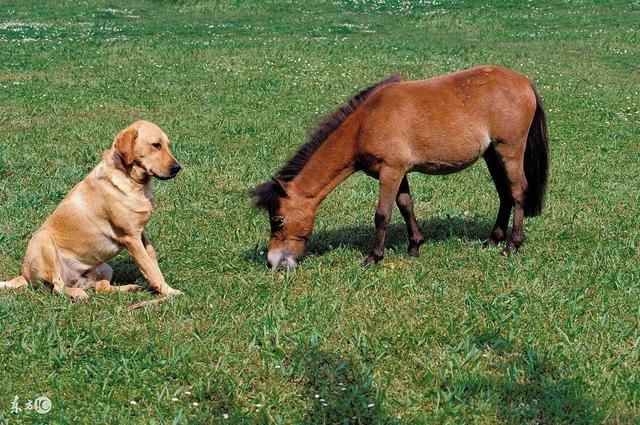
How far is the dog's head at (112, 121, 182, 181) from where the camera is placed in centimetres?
693

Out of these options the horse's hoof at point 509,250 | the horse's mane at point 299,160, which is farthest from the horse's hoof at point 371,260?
the horse's hoof at point 509,250

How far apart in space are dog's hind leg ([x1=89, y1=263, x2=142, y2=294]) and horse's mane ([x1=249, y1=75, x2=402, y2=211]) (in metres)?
1.37

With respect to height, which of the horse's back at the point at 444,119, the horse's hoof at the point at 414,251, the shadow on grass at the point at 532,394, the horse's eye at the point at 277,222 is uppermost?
the horse's back at the point at 444,119

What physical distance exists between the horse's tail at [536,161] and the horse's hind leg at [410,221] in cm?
117

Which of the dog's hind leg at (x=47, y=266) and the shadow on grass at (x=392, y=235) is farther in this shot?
the shadow on grass at (x=392, y=235)

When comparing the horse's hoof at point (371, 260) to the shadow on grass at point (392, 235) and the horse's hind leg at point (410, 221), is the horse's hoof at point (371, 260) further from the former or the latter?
the horse's hind leg at point (410, 221)

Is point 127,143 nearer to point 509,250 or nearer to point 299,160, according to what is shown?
point 299,160

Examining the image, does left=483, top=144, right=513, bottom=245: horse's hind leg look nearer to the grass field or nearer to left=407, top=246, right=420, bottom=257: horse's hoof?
the grass field

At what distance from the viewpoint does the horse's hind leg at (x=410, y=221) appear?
834cm

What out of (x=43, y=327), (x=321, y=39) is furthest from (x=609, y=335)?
(x=321, y=39)

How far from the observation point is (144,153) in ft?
22.8

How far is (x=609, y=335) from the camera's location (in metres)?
6.10

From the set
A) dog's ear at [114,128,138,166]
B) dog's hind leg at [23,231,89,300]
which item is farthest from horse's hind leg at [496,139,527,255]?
dog's hind leg at [23,231,89,300]

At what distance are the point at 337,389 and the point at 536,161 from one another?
13.2 ft
